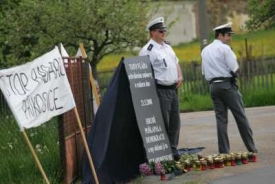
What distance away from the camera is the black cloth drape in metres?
8.34

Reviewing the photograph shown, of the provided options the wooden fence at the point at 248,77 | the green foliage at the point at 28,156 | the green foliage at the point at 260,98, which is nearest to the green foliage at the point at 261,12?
the wooden fence at the point at 248,77

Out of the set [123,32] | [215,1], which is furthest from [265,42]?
[123,32]

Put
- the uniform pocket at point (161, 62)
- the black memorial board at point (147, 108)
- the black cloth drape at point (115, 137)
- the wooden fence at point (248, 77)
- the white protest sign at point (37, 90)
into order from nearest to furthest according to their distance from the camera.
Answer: the white protest sign at point (37, 90) < the black cloth drape at point (115, 137) < the black memorial board at point (147, 108) < the uniform pocket at point (161, 62) < the wooden fence at point (248, 77)

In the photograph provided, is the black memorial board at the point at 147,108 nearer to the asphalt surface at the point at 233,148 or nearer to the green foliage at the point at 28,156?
the asphalt surface at the point at 233,148

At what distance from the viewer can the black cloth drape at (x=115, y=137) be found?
8.34 metres

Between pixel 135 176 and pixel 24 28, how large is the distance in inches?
524

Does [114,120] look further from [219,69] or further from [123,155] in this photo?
[219,69]

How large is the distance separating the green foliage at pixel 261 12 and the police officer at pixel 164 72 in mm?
15416

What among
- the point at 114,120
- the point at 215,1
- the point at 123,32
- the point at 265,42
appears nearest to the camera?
the point at 114,120

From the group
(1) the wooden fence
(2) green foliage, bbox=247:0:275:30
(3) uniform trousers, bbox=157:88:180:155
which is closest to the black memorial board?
(3) uniform trousers, bbox=157:88:180:155

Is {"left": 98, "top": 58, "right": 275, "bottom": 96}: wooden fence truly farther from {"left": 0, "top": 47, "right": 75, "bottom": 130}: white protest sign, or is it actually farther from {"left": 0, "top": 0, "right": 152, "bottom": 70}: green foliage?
{"left": 0, "top": 47, "right": 75, "bottom": 130}: white protest sign

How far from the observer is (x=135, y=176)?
8.75 meters

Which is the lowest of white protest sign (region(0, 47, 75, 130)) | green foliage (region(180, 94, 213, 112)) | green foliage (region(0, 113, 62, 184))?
green foliage (region(180, 94, 213, 112))

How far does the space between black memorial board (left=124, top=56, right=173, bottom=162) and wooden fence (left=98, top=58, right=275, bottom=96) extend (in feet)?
41.8
